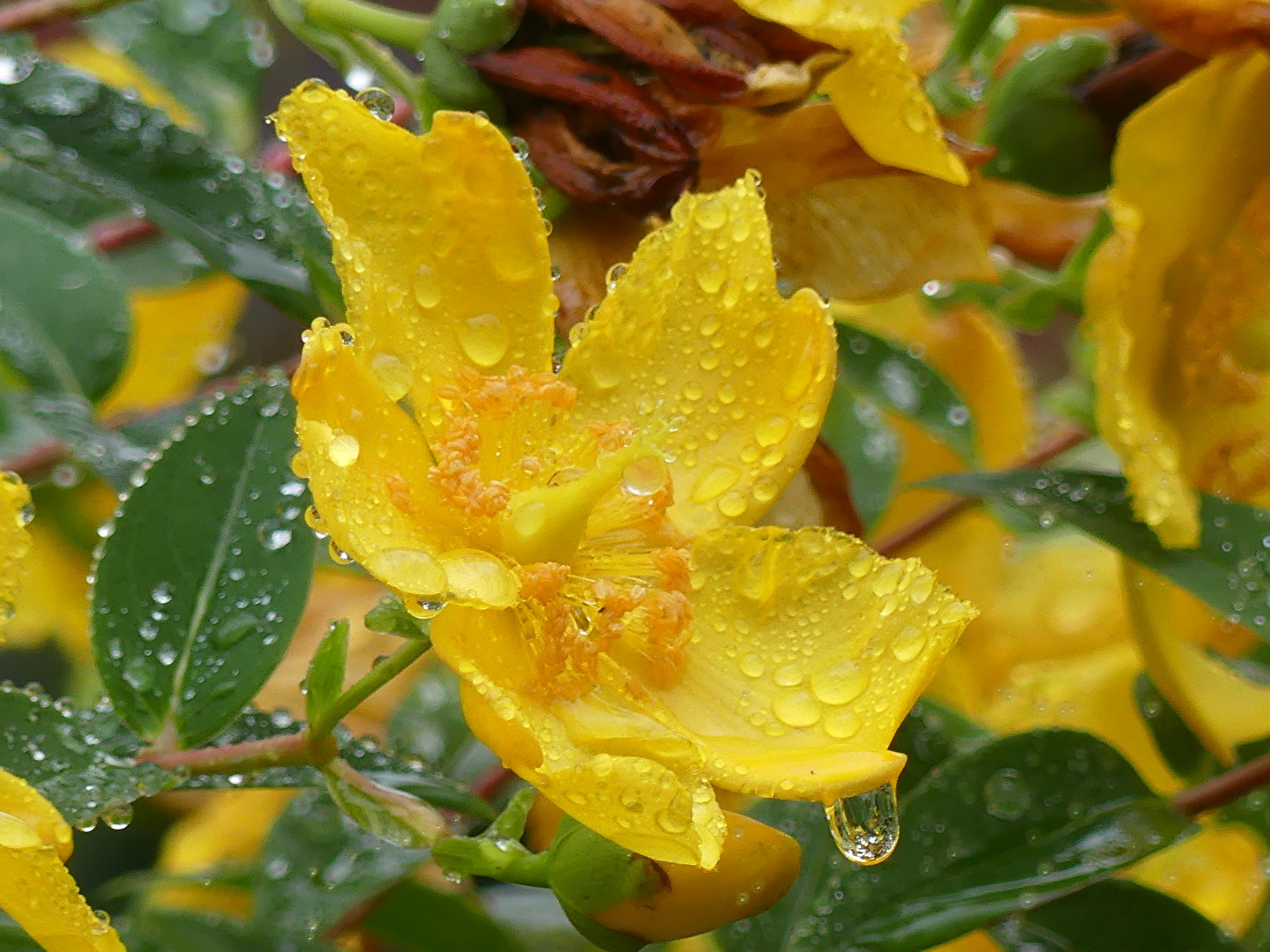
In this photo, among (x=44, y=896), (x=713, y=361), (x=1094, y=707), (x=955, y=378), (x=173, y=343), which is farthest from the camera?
(x=173, y=343)

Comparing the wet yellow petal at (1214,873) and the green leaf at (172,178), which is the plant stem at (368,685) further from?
the wet yellow petal at (1214,873)

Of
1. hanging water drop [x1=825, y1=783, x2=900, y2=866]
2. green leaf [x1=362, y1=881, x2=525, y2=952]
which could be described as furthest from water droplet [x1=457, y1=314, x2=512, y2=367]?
green leaf [x1=362, y1=881, x2=525, y2=952]

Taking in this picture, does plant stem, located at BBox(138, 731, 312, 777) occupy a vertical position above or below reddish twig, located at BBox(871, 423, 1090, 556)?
above

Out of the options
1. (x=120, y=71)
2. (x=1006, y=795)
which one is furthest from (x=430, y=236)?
(x=120, y=71)

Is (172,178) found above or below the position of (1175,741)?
above

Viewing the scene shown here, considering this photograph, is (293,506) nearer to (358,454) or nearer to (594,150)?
(358,454)

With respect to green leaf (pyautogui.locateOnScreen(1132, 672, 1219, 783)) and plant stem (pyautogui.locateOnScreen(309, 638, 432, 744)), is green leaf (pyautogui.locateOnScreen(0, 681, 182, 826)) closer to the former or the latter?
plant stem (pyautogui.locateOnScreen(309, 638, 432, 744))

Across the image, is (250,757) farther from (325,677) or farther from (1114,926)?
(1114,926)

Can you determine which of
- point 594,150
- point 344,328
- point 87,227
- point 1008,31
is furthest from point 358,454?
point 87,227
